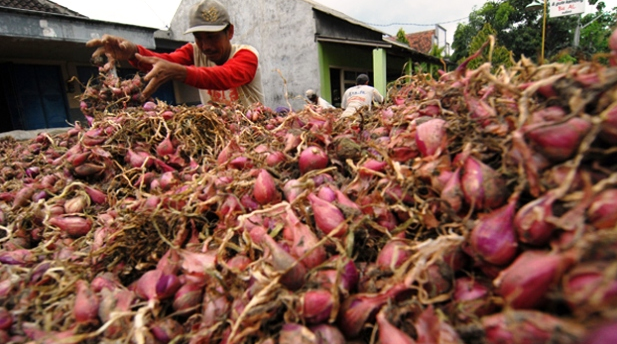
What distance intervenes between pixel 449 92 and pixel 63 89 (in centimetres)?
943

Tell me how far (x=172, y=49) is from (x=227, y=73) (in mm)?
7627

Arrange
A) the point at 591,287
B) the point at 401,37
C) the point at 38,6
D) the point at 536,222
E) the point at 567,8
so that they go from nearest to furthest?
the point at 591,287 → the point at 536,222 → the point at 38,6 → the point at 567,8 → the point at 401,37

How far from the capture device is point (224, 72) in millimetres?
2408

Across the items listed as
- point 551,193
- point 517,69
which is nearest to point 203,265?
point 551,193

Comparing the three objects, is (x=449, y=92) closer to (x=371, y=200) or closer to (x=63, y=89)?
(x=371, y=200)

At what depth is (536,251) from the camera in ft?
1.77

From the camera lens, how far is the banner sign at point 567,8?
11867 mm

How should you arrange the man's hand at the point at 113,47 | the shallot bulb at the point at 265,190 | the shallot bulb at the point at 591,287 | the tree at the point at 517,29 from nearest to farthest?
1. the shallot bulb at the point at 591,287
2. the shallot bulb at the point at 265,190
3. the man's hand at the point at 113,47
4. the tree at the point at 517,29

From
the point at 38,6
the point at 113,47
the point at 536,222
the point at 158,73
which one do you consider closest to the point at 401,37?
the point at 38,6

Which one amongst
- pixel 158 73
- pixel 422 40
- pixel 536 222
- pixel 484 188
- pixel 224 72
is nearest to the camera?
pixel 536 222

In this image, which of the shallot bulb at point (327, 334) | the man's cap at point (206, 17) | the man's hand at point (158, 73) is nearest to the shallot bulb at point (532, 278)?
the shallot bulb at point (327, 334)

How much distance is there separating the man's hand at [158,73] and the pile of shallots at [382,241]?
1105 mm

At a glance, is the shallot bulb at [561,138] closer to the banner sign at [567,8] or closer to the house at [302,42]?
the house at [302,42]

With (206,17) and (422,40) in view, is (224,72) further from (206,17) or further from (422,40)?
(422,40)
